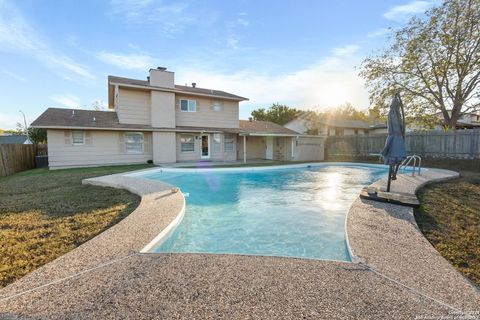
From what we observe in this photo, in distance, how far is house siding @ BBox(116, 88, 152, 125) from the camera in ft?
53.4

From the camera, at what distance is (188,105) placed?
18500 millimetres

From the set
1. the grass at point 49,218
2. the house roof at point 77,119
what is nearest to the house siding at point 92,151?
the house roof at point 77,119

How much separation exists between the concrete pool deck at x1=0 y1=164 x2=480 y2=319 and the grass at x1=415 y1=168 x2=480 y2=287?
0.31 meters

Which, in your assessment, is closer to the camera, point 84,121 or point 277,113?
point 84,121

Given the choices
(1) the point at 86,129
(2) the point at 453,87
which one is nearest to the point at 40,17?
(1) the point at 86,129

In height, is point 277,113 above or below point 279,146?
above

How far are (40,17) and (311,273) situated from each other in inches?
566

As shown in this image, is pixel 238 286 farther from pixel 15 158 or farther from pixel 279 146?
pixel 279 146

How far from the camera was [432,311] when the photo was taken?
229 centimetres

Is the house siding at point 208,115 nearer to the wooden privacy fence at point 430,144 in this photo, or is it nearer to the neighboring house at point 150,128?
the neighboring house at point 150,128

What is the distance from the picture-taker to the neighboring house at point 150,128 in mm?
14953

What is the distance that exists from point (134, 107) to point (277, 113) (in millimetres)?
31141

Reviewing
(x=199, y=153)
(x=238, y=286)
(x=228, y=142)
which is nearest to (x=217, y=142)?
(x=228, y=142)

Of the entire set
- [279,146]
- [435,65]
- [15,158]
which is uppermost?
[435,65]
